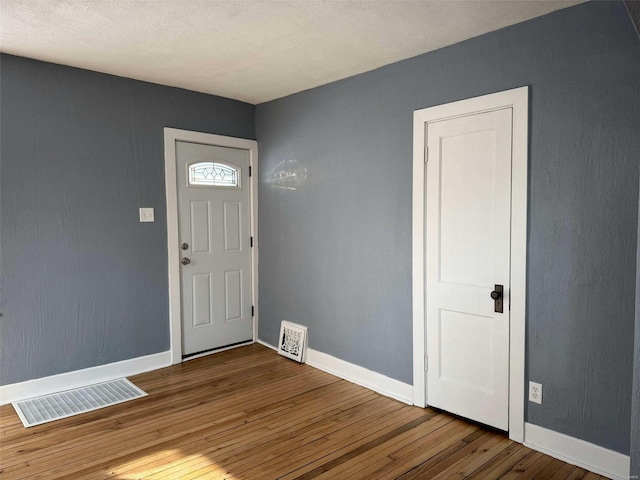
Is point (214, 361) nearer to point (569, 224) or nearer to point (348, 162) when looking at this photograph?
point (348, 162)

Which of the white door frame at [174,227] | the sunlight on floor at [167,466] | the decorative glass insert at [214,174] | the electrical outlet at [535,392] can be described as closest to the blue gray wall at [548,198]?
the electrical outlet at [535,392]

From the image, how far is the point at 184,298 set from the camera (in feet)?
13.9

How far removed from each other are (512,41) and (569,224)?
1130 millimetres

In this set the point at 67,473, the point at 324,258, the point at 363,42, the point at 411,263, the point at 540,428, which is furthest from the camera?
the point at 324,258

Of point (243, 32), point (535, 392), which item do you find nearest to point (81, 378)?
point (243, 32)

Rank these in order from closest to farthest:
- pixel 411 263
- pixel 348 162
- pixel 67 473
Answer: pixel 67 473, pixel 411 263, pixel 348 162

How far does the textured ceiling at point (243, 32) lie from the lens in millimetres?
2430

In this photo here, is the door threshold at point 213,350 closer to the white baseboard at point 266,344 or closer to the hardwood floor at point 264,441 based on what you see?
the white baseboard at point 266,344

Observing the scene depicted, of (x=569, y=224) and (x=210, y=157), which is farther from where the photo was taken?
(x=210, y=157)

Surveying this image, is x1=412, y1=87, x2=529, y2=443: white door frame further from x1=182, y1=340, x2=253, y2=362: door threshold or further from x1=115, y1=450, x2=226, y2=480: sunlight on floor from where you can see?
x1=182, y1=340, x2=253, y2=362: door threshold

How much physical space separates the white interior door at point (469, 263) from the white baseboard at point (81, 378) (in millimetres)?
2383

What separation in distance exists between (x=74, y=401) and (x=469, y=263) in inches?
117

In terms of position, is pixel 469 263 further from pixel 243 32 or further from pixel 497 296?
pixel 243 32

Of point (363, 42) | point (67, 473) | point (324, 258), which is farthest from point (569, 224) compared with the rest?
point (67, 473)
